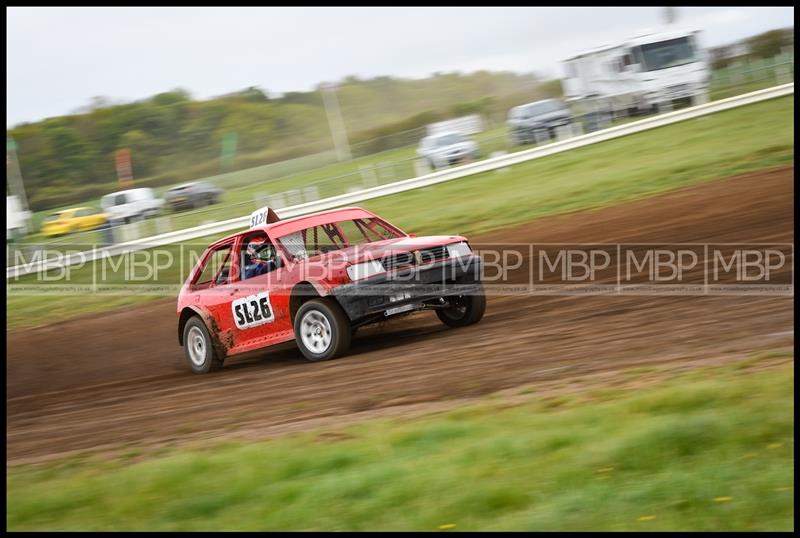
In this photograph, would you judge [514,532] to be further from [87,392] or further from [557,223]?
[557,223]

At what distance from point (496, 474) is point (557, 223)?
12.6 metres

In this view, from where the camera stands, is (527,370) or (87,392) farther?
(87,392)

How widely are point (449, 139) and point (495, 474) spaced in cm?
2256

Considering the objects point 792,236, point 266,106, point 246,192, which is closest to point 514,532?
point 792,236

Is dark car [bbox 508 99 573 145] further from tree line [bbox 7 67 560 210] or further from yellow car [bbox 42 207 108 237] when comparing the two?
tree line [bbox 7 67 560 210]

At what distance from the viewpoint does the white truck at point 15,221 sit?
30453 millimetres

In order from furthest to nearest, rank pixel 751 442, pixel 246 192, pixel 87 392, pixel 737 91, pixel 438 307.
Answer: pixel 246 192 < pixel 737 91 < pixel 87 392 < pixel 438 307 < pixel 751 442

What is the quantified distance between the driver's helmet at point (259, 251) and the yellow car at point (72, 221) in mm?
21933

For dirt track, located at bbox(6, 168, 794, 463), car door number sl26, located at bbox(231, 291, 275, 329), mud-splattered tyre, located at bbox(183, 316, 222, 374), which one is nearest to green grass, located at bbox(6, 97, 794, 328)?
dirt track, located at bbox(6, 168, 794, 463)

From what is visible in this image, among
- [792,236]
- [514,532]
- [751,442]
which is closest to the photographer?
[514,532]

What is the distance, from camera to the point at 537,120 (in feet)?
88.6

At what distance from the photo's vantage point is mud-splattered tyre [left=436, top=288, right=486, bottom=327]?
9.81 m

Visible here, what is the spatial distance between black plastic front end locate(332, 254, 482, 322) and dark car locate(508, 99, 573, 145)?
16976mm

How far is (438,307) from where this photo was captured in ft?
31.0
